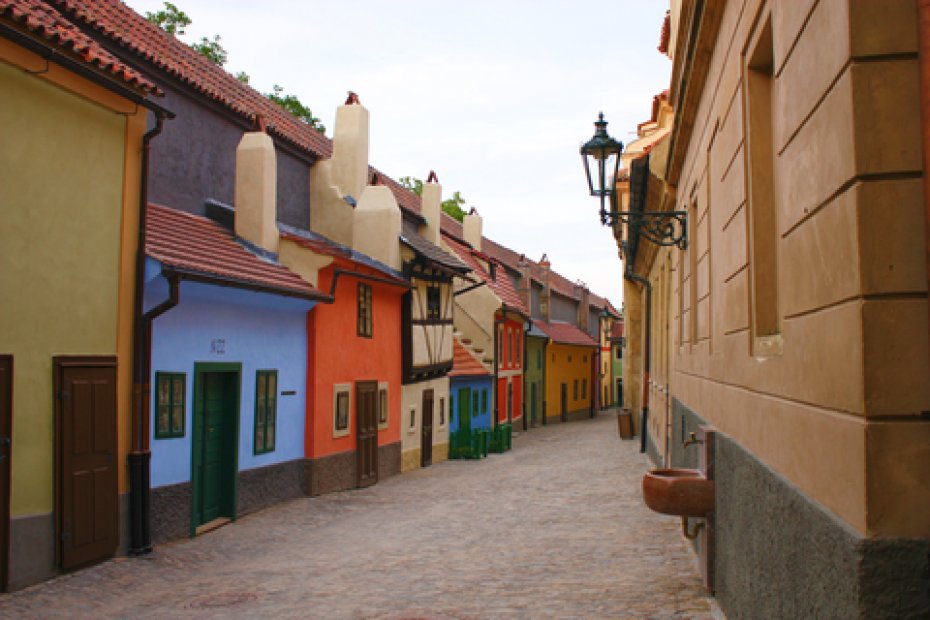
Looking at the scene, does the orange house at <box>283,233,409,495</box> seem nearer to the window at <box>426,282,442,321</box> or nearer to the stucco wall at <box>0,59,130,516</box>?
the window at <box>426,282,442,321</box>

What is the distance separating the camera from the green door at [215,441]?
1238 cm

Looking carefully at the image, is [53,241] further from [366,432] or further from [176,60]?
[366,432]

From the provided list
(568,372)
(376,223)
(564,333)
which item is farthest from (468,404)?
(568,372)

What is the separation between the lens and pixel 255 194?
15.2 metres

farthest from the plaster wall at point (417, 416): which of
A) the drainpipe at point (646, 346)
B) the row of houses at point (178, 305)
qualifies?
the drainpipe at point (646, 346)

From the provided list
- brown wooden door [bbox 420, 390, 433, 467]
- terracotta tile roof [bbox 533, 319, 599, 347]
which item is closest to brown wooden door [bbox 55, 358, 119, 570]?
brown wooden door [bbox 420, 390, 433, 467]

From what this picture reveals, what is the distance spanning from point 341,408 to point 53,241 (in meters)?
8.59

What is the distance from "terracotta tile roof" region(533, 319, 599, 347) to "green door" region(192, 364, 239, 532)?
31703 mm

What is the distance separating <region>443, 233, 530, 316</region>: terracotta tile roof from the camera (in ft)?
103

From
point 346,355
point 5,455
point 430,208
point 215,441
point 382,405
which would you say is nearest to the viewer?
point 5,455

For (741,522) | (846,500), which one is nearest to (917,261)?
(846,500)

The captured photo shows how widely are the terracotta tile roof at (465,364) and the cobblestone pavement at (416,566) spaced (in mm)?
10979

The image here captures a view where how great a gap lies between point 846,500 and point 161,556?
30.6 feet

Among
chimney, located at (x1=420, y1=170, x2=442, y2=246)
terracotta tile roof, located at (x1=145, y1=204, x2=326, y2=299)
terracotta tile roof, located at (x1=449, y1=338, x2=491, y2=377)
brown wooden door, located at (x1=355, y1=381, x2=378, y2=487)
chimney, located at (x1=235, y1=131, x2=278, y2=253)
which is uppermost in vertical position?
chimney, located at (x1=420, y1=170, x2=442, y2=246)
